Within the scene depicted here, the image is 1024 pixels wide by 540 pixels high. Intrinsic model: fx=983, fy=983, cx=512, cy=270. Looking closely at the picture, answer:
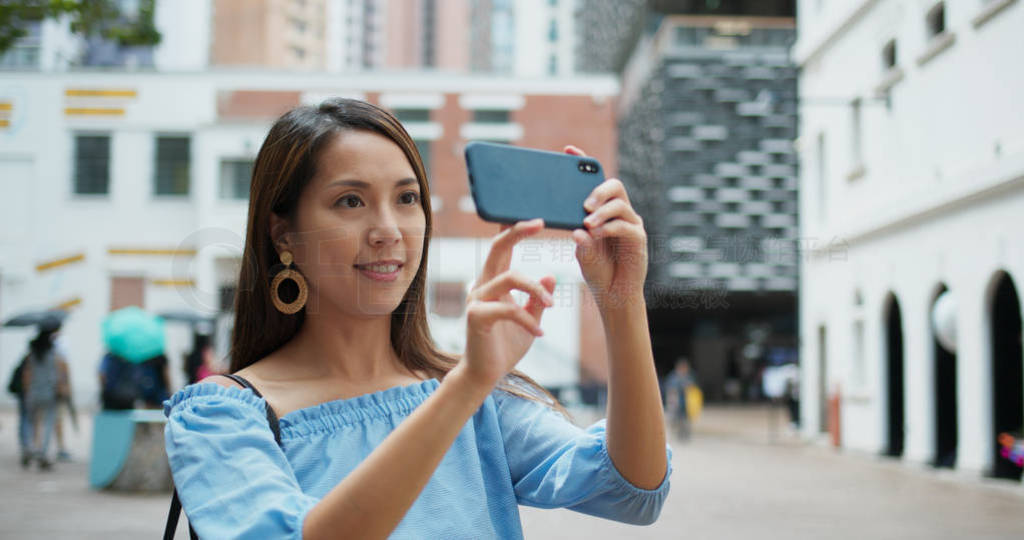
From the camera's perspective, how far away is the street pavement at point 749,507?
8.52 meters

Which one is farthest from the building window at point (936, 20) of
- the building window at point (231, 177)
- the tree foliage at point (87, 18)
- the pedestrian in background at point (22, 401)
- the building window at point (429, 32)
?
the building window at point (429, 32)

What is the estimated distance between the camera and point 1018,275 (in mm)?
12016

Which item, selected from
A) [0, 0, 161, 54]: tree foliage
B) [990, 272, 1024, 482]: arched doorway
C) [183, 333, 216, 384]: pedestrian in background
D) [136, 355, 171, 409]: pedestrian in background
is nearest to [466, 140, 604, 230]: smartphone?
[0, 0, 161, 54]: tree foliage

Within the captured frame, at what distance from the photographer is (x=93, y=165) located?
30.3m

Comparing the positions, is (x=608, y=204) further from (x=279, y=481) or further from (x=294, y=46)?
(x=294, y=46)

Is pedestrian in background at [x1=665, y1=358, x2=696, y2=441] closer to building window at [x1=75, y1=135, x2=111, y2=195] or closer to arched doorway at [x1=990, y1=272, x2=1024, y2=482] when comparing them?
arched doorway at [x1=990, y1=272, x2=1024, y2=482]

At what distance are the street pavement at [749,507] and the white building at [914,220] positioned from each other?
3.98 ft

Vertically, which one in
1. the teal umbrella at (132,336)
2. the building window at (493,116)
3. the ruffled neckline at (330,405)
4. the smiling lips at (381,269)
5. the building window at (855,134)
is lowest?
the teal umbrella at (132,336)

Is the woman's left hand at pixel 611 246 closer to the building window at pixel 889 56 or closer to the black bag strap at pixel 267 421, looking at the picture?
the black bag strap at pixel 267 421

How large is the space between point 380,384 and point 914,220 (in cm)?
1499

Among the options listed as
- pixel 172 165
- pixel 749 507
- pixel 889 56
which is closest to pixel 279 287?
pixel 749 507

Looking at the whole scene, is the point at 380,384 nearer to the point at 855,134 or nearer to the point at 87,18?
the point at 87,18

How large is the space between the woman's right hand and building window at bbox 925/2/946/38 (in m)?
14.7

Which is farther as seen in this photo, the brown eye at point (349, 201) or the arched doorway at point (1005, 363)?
the arched doorway at point (1005, 363)
